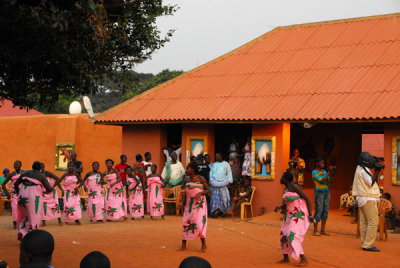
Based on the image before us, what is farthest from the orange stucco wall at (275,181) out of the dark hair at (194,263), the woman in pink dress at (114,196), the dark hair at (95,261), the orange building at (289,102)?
the dark hair at (194,263)

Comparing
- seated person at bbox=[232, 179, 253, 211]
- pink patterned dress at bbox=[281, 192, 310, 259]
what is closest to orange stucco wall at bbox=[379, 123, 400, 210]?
seated person at bbox=[232, 179, 253, 211]

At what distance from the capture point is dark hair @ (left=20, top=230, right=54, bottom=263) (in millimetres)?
4871

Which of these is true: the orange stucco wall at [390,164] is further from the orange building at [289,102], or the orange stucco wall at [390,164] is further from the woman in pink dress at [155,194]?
the woman in pink dress at [155,194]

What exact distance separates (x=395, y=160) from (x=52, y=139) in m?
12.6

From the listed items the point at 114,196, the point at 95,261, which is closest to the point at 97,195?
the point at 114,196

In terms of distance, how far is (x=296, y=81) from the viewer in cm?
1681

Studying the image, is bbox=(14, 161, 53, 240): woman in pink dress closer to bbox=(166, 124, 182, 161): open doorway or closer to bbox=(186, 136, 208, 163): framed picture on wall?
bbox=(186, 136, 208, 163): framed picture on wall

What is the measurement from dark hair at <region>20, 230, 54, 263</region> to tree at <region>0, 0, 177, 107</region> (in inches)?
137

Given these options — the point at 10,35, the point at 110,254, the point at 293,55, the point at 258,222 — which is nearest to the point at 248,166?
the point at 258,222

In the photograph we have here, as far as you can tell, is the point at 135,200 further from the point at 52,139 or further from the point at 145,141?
the point at 52,139

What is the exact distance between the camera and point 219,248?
1125 cm

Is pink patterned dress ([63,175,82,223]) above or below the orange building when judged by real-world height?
below

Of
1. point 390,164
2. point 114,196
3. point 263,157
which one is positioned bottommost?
point 114,196

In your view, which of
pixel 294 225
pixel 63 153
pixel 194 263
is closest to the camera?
pixel 194 263
